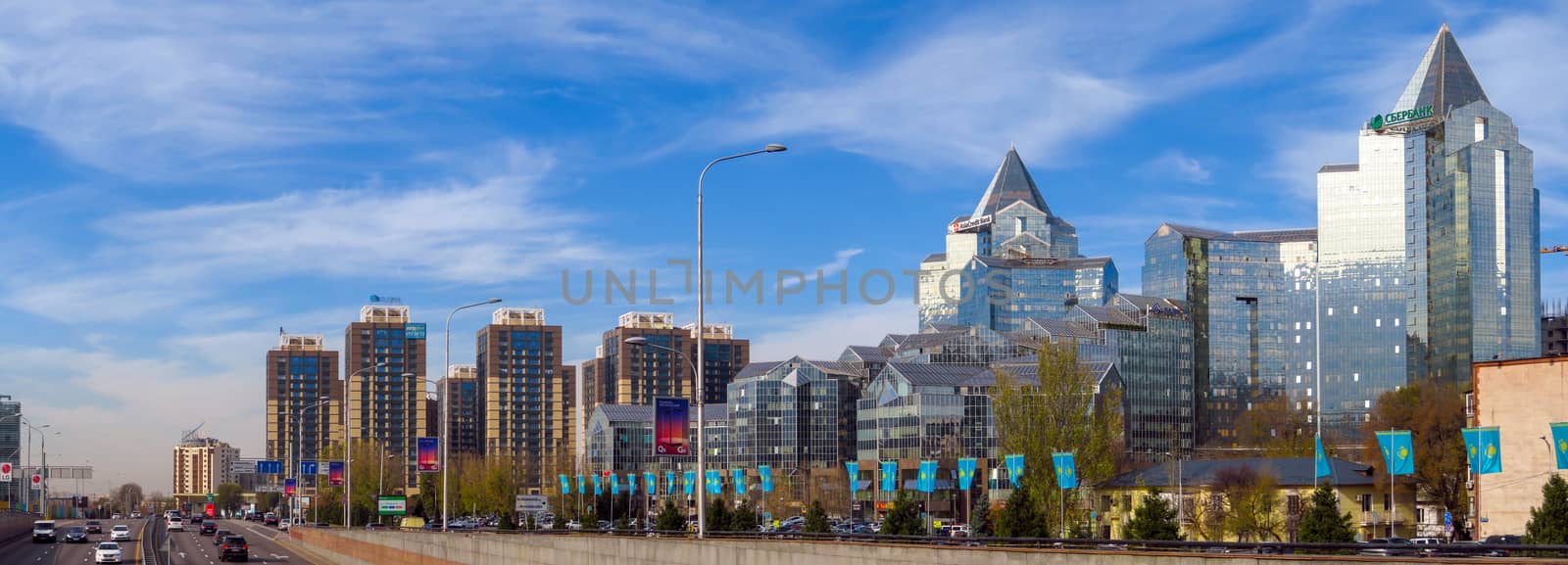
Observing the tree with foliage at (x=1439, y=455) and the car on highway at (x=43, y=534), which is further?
the tree with foliage at (x=1439, y=455)

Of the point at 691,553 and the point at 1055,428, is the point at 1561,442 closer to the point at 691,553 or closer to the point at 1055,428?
the point at 1055,428

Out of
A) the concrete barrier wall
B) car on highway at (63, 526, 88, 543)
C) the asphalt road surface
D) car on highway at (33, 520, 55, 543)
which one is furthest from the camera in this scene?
car on highway at (33, 520, 55, 543)

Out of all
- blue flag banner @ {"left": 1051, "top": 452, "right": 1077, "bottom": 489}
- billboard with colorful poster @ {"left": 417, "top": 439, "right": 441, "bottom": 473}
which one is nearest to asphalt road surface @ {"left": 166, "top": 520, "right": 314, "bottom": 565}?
billboard with colorful poster @ {"left": 417, "top": 439, "right": 441, "bottom": 473}

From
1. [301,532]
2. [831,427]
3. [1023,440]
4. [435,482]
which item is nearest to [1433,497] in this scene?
[1023,440]

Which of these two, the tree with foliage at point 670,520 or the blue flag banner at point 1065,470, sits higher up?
the blue flag banner at point 1065,470

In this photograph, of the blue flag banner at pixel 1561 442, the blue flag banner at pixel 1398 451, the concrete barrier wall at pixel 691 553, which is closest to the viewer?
the concrete barrier wall at pixel 691 553

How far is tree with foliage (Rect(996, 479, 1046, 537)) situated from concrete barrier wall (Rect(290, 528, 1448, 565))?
17836 mm

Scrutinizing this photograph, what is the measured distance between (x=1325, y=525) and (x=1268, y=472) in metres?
64.1

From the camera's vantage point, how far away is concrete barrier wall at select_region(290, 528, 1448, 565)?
28.0 m

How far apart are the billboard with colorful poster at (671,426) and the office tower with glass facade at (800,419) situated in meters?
138

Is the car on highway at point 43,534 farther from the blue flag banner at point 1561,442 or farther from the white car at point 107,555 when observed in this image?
the blue flag banner at point 1561,442

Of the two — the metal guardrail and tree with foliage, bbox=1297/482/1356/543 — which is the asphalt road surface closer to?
the metal guardrail

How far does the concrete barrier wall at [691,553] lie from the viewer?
2798 centimetres

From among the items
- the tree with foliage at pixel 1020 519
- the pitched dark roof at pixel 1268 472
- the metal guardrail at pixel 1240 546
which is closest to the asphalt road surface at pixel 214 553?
the metal guardrail at pixel 1240 546
